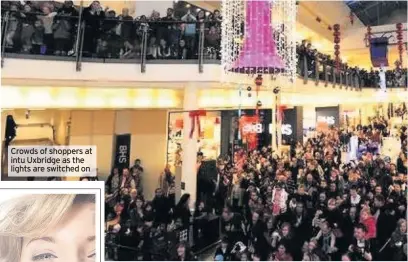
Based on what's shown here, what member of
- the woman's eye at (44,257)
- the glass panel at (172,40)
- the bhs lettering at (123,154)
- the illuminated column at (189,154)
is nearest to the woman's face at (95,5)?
the glass panel at (172,40)

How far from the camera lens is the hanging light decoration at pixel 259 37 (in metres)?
3.83

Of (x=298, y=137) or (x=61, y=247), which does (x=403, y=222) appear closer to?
(x=298, y=137)

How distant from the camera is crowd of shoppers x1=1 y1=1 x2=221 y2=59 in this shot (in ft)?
19.3

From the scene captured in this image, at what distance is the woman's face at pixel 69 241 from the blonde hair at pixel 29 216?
0.8 inches

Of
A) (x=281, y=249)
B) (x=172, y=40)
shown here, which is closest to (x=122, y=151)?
(x=172, y=40)

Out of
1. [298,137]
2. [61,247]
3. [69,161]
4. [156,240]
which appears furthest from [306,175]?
[61,247]

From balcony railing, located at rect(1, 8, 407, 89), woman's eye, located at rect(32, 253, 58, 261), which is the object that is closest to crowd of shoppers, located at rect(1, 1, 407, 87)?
balcony railing, located at rect(1, 8, 407, 89)

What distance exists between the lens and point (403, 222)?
512 cm

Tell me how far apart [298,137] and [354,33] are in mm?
1627

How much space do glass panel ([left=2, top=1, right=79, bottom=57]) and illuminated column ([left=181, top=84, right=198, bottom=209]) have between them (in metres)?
1.68

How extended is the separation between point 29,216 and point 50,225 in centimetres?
9

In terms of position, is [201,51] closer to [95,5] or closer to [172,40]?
[172,40]
